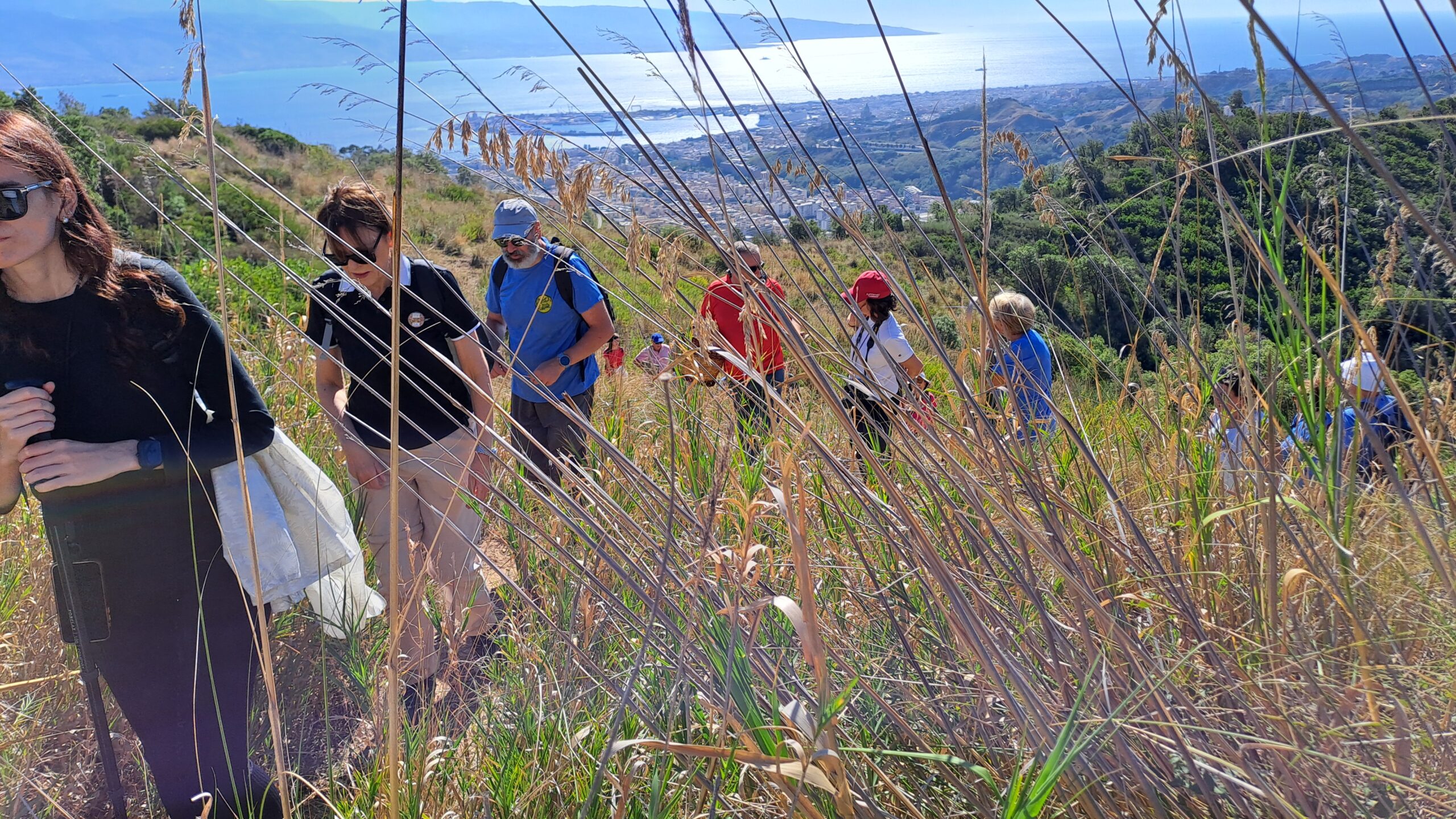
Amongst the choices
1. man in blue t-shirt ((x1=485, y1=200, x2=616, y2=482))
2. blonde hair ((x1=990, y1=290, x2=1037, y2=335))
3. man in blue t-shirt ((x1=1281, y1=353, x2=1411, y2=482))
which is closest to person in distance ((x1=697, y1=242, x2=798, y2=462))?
man in blue t-shirt ((x1=485, y1=200, x2=616, y2=482))

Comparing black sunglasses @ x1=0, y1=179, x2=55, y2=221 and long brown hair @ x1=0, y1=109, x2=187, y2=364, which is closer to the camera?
black sunglasses @ x1=0, y1=179, x2=55, y2=221

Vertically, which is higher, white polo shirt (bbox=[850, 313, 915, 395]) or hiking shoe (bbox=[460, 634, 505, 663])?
white polo shirt (bbox=[850, 313, 915, 395])

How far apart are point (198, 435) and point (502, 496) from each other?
2.92 ft

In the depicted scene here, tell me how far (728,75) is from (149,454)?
128cm

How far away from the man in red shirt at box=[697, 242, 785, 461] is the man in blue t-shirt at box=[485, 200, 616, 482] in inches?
21.6

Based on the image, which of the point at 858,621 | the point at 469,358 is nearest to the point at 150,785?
the point at 469,358

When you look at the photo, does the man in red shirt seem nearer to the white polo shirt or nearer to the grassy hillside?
the grassy hillside

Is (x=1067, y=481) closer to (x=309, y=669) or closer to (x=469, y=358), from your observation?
(x=469, y=358)

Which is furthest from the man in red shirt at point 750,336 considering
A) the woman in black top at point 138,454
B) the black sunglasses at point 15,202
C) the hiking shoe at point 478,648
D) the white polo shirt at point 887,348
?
the black sunglasses at point 15,202

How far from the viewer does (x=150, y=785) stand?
6.20ft

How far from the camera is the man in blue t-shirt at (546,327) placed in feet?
11.5

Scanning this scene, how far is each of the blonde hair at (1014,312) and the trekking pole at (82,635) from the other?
9.50ft

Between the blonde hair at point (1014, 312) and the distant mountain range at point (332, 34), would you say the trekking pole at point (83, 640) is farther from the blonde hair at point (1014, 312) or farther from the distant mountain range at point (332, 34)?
the blonde hair at point (1014, 312)

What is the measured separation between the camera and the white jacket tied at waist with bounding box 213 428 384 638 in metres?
1.75
